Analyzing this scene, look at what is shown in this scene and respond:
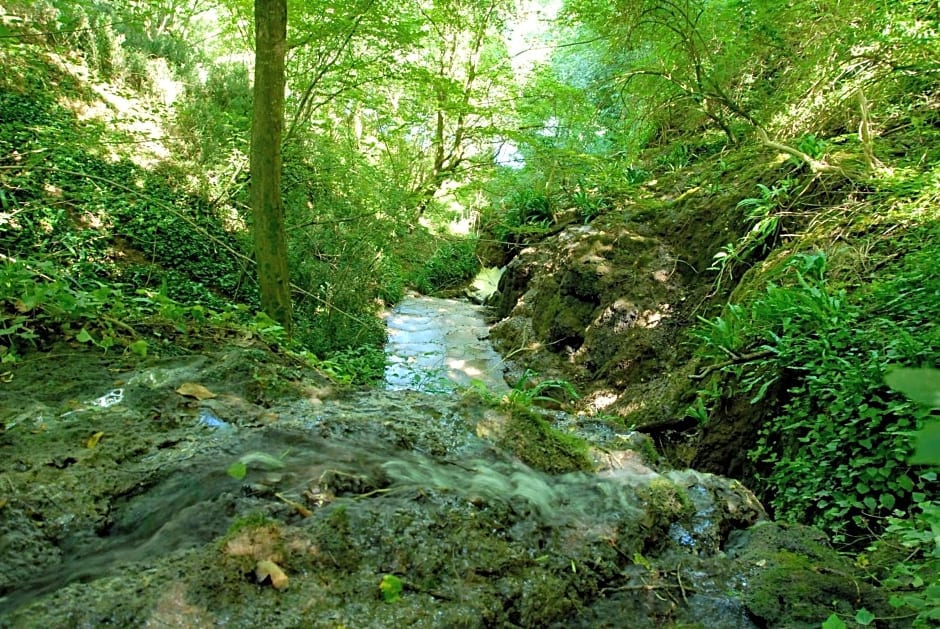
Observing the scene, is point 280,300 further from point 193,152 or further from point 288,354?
point 193,152

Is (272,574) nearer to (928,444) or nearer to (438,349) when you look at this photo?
(928,444)

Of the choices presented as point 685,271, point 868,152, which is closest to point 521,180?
point 685,271

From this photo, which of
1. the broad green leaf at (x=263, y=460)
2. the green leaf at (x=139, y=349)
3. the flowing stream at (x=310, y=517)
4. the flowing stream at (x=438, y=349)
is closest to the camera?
the flowing stream at (x=310, y=517)

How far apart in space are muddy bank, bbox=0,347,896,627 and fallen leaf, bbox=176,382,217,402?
0.04 feet

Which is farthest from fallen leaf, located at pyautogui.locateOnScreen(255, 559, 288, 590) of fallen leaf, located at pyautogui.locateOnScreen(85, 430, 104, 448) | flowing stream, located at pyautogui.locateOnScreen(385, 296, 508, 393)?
flowing stream, located at pyautogui.locateOnScreen(385, 296, 508, 393)

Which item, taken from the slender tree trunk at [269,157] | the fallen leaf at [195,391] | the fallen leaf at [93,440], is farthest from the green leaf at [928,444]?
the slender tree trunk at [269,157]

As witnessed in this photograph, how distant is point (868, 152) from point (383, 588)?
535cm

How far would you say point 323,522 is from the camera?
160 centimetres

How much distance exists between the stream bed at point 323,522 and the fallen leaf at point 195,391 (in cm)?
2

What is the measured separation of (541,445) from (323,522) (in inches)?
57.5

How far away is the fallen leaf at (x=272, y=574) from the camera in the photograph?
1.37 m

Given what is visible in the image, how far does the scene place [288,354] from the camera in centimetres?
374

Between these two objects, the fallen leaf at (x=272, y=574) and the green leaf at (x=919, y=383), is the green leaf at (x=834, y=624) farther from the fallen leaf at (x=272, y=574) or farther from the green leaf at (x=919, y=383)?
the fallen leaf at (x=272, y=574)

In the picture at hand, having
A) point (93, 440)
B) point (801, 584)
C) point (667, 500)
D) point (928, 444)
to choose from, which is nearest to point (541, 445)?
point (667, 500)
